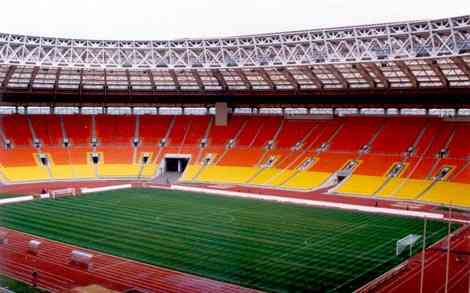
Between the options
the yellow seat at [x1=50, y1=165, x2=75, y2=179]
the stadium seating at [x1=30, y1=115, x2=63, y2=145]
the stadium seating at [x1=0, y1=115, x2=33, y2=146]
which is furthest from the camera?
the stadium seating at [x1=30, y1=115, x2=63, y2=145]

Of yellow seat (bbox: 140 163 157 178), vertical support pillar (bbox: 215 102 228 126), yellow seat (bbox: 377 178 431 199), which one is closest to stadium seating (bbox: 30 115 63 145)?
yellow seat (bbox: 140 163 157 178)

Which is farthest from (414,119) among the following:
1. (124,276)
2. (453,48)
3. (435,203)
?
(124,276)

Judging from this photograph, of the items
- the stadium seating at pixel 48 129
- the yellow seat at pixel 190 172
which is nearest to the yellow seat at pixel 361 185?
the yellow seat at pixel 190 172

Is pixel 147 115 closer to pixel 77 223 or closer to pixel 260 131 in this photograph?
pixel 260 131

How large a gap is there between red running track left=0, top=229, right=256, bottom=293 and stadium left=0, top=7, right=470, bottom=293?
11 cm

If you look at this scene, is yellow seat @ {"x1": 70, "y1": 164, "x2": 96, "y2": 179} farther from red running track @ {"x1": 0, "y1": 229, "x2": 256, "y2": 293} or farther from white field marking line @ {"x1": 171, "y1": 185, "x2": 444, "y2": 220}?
red running track @ {"x1": 0, "y1": 229, "x2": 256, "y2": 293}

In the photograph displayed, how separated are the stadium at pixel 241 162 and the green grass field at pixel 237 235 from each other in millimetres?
132

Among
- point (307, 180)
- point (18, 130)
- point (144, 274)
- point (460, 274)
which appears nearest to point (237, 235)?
point (144, 274)

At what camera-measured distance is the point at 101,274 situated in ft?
60.0

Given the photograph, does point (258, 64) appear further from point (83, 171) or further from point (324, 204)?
point (83, 171)

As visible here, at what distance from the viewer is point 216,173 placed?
155 ft

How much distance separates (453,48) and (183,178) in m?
26.5

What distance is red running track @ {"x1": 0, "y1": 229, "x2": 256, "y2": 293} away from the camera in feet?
55.5

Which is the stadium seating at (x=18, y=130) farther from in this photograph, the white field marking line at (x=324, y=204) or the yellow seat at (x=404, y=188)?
the yellow seat at (x=404, y=188)
